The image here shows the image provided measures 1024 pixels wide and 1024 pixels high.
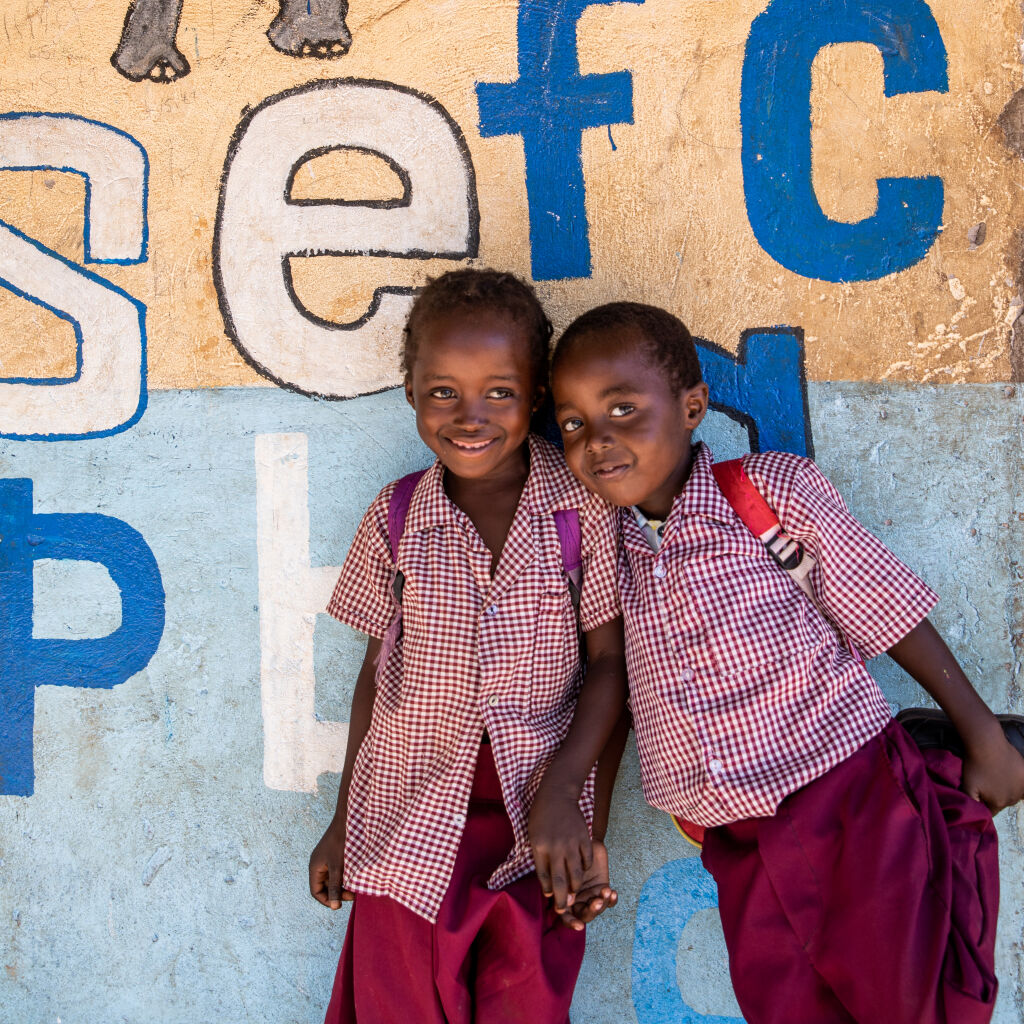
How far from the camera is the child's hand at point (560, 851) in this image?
158cm

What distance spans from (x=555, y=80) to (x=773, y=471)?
1.12 metres

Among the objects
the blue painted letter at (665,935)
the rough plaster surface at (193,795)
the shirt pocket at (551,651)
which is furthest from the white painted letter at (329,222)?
the blue painted letter at (665,935)

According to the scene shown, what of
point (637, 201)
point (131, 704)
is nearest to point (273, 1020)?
point (131, 704)

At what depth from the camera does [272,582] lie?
2.23m

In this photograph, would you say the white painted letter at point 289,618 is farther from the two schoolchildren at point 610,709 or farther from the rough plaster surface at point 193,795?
the two schoolchildren at point 610,709

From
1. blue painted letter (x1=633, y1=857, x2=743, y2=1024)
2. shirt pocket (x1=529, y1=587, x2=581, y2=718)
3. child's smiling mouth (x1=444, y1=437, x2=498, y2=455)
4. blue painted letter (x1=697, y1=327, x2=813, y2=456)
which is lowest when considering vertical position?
blue painted letter (x1=633, y1=857, x2=743, y2=1024)

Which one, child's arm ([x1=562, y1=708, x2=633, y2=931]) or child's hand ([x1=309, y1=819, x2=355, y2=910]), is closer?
child's arm ([x1=562, y1=708, x2=633, y2=931])

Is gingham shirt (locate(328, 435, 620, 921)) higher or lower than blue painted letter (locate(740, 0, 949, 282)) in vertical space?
lower

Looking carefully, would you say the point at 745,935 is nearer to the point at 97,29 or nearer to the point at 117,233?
the point at 117,233

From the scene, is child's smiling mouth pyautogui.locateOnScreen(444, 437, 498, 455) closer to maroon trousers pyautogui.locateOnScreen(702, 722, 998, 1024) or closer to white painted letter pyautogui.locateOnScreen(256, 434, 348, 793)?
white painted letter pyautogui.locateOnScreen(256, 434, 348, 793)

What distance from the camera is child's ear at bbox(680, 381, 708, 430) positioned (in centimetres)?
177

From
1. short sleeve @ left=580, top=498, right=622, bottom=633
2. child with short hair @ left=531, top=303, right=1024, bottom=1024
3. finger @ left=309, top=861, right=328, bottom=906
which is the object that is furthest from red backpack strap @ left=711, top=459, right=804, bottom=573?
finger @ left=309, top=861, right=328, bottom=906

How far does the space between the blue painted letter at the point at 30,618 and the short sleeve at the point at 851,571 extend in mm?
1602

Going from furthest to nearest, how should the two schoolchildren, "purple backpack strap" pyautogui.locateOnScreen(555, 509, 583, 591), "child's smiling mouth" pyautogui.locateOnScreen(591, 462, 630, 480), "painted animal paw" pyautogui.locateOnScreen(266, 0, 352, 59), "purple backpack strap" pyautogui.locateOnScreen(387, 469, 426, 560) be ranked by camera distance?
"painted animal paw" pyautogui.locateOnScreen(266, 0, 352, 59) → "purple backpack strap" pyautogui.locateOnScreen(387, 469, 426, 560) → "purple backpack strap" pyautogui.locateOnScreen(555, 509, 583, 591) → "child's smiling mouth" pyautogui.locateOnScreen(591, 462, 630, 480) → the two schoolchildren
